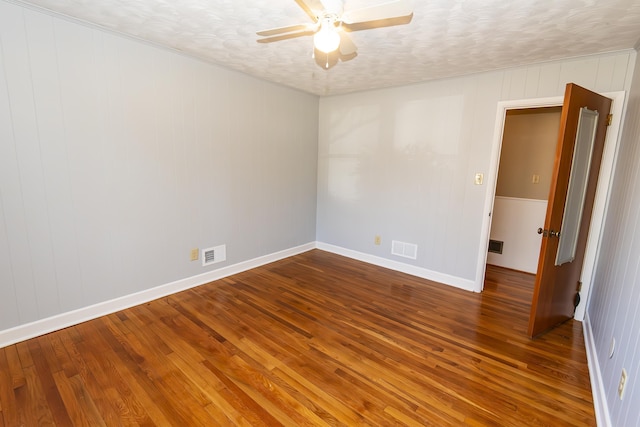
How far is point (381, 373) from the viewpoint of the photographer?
2074mm

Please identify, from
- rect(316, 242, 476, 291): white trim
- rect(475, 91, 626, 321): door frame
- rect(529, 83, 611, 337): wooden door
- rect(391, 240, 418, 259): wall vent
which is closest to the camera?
rect(529, 83, 611, 337): wooden door

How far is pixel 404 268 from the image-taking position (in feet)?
13.0

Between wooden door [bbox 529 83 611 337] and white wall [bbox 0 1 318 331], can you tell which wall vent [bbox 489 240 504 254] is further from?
white wall [bbox 0 1 318 331]

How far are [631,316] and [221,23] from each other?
3.11 metres

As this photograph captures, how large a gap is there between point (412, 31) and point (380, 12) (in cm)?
79

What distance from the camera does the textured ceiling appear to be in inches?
75.5

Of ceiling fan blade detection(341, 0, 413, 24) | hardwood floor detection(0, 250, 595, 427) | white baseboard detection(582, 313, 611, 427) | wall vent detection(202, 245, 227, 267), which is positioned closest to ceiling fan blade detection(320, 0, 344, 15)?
ceiling fan blade detection(341, 0, 413, 24)

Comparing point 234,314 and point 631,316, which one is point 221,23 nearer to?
point 234,314

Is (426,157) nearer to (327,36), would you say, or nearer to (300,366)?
(327,36)

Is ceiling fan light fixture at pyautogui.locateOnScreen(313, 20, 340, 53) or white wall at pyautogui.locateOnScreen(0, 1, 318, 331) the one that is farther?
white wall at pyautogui.locateOnScreen(0, 1, 318, 331)

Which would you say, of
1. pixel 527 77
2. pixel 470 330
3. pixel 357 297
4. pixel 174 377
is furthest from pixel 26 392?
pixel 527 77

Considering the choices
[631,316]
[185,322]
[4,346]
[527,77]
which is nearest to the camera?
[631,316]

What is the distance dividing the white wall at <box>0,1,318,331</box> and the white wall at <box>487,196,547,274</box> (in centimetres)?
334

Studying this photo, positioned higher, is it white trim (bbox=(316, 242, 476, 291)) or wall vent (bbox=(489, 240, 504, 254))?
wall vent (bbox=(489, 240, 504, 254))
